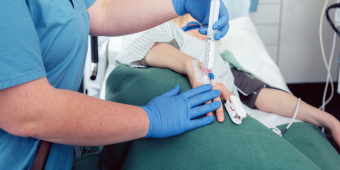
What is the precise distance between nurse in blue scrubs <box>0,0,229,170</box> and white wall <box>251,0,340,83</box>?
2.01 metres

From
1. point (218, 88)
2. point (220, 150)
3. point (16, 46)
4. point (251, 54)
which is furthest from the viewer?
point (251, 54)

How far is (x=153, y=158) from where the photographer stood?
0.65 metres

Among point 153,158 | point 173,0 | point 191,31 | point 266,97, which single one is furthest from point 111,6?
point 266,97

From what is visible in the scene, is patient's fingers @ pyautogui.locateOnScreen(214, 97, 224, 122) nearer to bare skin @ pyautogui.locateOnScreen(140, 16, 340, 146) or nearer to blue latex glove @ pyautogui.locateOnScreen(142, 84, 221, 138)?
blue latex glove @ pyautogui.locateOnScreen(142, 84, 221, 138)

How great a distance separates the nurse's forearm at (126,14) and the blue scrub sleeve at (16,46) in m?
0.45

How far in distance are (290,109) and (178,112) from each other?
813 millimetres

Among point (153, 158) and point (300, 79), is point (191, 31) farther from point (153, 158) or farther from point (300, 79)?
point (300, 79)

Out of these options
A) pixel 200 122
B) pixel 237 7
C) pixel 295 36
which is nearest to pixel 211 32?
pixel 200 122

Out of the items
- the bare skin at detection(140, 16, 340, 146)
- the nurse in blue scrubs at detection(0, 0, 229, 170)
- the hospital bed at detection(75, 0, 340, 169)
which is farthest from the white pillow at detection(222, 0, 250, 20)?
the nurse in blue scrubs at detection(0, 0, 229, 170)

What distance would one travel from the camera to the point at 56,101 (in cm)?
48

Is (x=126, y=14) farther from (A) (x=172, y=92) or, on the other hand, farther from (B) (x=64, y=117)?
(B) (x=64, y=117)

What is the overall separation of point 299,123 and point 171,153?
2.62 ft

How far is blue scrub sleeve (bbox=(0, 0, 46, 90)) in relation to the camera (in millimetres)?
401

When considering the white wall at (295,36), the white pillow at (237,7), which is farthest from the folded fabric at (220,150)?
the white wall at (295,36)
